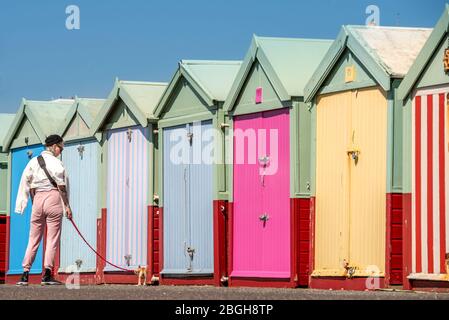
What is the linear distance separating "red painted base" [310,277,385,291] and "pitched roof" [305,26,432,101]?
87.6 inches

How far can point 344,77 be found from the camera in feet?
54.5

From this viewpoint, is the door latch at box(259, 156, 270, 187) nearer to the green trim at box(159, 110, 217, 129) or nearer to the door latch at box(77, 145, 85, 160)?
the green trim at box(159, 110, 217, 129)

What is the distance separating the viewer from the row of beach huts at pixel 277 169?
50.4 ft

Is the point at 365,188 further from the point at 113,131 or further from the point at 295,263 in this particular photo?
the point at 113,131

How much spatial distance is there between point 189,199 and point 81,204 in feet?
12.7

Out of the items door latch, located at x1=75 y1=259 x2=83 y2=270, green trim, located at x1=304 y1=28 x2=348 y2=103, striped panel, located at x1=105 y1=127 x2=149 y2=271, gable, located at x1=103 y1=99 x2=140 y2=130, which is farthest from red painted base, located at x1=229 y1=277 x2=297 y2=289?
door latch, located at x1=75 y1=259 x2=83 y2=270

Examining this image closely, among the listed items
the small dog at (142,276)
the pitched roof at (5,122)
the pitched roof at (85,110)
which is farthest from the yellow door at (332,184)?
the pitched roof at (5,122)

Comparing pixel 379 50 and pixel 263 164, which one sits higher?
pixel 379 50

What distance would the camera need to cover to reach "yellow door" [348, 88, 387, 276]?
625 inches

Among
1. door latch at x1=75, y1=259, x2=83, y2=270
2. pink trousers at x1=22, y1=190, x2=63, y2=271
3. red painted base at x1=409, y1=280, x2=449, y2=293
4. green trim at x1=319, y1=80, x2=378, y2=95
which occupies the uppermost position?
green trim at x1=319, y1=80, x2=378, y2=95

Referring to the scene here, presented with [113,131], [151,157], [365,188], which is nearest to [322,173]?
[365,188]

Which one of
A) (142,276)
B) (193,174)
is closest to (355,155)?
A: (193,174)

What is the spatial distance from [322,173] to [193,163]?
308 centimetres

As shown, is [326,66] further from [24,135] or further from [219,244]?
[24,135]
